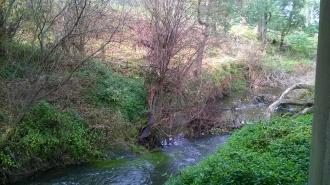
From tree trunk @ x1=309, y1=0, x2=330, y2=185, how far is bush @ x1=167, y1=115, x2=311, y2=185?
4.15 metres

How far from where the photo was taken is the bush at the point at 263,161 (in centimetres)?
659

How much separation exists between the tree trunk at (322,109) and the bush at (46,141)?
9.90 metres

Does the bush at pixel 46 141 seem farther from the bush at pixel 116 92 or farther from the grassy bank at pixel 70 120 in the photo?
the bush at pixel 116 92

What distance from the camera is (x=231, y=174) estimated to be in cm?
670

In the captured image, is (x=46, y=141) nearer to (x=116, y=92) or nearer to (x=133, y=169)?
(x=133, y=169)

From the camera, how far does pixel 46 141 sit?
12156 mm

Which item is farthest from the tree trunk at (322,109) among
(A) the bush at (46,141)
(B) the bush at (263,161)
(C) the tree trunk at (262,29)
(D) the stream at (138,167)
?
(C) the tree trunk at (262,29)

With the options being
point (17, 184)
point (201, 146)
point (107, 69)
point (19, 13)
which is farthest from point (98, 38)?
point (17, 184)

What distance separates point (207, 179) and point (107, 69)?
11.5 metres

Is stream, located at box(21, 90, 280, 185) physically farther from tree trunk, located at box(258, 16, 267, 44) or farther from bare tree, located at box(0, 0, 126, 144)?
Answer: tree trunk, located at box(258, 16, 267, 44)

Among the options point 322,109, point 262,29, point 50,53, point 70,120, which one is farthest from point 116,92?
point 262,29

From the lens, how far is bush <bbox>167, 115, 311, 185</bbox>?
6588 millimetres

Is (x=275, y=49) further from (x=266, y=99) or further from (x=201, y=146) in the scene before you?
(x=201, y=146)

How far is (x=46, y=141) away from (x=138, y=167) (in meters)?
3.04
